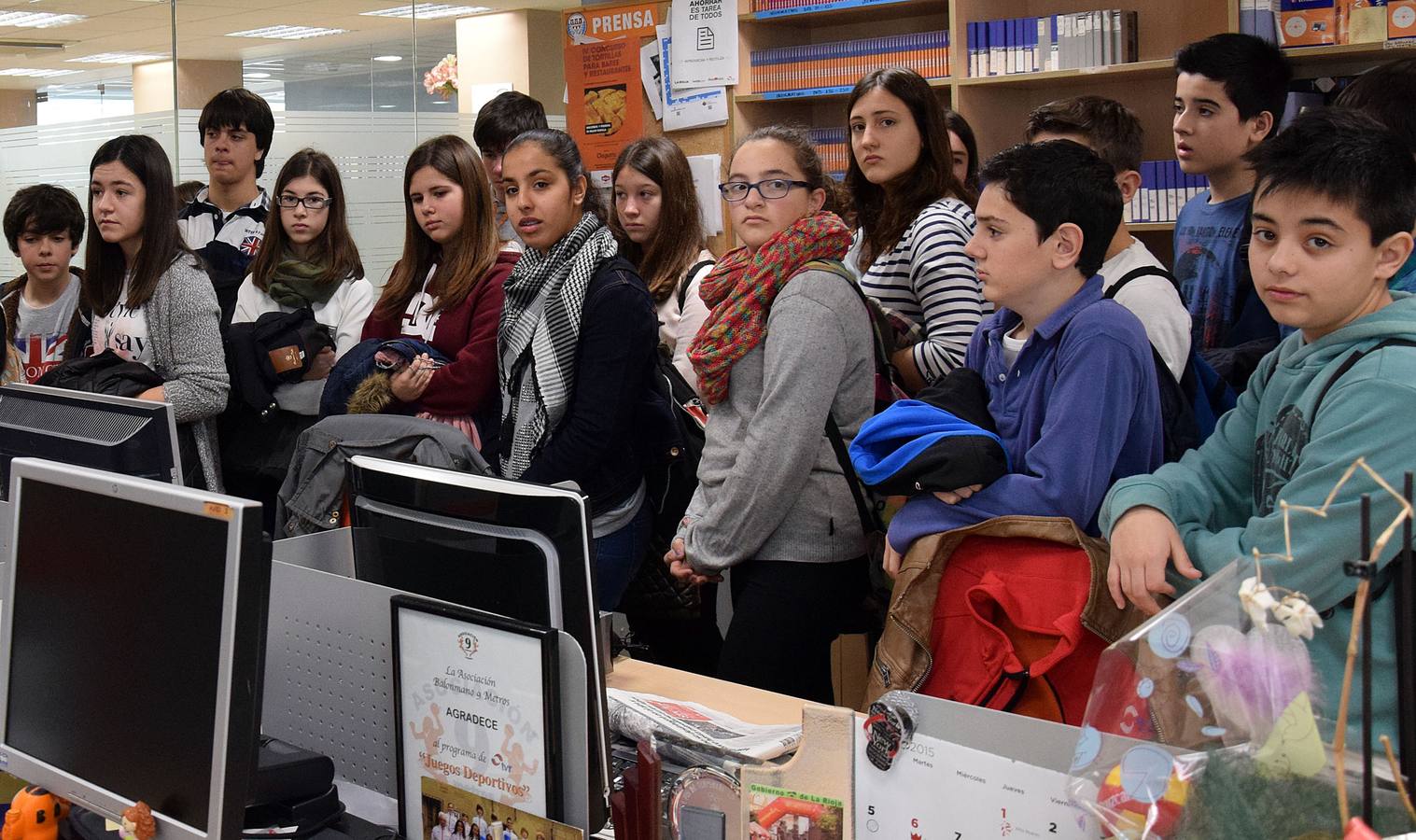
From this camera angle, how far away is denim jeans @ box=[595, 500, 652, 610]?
2783 millimetres

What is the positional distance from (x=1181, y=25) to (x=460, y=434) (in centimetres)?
342

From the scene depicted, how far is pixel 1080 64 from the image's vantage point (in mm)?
4824

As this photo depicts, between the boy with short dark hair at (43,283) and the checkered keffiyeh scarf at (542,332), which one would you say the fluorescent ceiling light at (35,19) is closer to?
the boy with short dark hair at (43,283)

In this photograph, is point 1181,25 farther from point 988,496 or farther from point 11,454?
point 11,454

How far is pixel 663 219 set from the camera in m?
3.69

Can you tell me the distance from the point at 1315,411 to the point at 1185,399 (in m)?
0.56

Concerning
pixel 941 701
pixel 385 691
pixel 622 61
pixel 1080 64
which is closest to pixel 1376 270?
pixel 941 701

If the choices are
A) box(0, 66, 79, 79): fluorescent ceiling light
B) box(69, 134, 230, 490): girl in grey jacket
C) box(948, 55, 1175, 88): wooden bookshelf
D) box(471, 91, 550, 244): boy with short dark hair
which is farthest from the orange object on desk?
box(0, 66, 79, 79): fluorescent ceiling light

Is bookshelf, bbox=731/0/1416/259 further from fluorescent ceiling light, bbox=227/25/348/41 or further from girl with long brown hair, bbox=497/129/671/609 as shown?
girl with long brown hair, bbox=497/129/671/609

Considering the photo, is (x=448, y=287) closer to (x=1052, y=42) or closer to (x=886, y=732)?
(x=886, y=732)

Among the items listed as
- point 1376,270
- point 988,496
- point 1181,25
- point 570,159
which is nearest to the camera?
point 1376,270

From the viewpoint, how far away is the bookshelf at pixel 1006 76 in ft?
15.1

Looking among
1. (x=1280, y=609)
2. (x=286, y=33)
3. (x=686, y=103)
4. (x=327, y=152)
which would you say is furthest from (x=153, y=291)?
(x=286, y=33)

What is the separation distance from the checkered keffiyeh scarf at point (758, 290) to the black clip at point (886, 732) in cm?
125
